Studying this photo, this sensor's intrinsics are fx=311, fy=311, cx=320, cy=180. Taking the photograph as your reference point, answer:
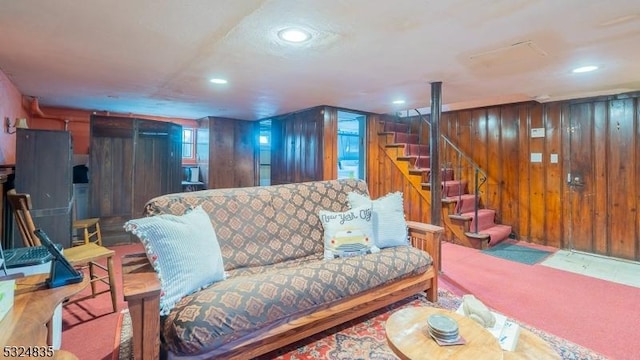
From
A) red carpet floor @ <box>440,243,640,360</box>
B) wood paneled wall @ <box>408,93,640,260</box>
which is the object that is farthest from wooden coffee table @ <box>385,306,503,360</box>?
wood paneled wall @ <box>408,93,640,260</box>

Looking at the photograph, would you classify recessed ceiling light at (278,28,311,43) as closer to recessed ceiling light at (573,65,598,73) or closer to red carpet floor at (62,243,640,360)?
red carpet floor at (62,243,640,360)

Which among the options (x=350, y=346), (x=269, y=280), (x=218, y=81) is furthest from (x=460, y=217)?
(x=218, y=81)

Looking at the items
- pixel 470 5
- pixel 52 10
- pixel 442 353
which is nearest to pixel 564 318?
pixel 442 353

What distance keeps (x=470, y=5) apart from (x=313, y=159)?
136 inches

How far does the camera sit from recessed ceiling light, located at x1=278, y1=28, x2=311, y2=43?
2012mm

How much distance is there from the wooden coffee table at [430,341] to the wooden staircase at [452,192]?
3.05m

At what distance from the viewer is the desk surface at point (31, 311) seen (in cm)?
100

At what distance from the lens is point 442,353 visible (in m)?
1.24

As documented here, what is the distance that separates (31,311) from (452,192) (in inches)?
194

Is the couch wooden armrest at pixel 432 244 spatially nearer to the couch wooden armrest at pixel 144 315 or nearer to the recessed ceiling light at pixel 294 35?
the recessed ceiling light at pixel 294 35

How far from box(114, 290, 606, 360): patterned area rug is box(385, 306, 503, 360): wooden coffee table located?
1.62 ft

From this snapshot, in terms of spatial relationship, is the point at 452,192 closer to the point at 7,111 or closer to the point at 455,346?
the point at 455,346

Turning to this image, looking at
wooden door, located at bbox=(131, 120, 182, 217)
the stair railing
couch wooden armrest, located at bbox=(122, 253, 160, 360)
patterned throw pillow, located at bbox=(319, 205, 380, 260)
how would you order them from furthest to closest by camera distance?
1. the stair railing
2. wooden door, located at bbox=(131, 120, 182, 217)
3. patterned throw pillow, located at bbox=(319, 205, 380, 260)
4. couch wooden armrest, located at bbox=(122, 253, 160, 360)

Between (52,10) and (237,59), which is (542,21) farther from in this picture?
(52,10)
